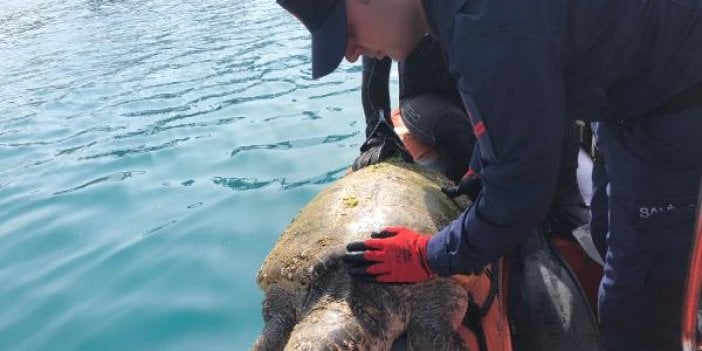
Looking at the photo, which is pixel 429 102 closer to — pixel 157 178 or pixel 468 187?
pixel 468 187

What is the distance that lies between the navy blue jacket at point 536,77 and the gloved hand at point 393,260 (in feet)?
0.23

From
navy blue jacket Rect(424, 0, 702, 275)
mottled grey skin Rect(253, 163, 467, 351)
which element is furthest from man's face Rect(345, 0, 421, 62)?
mottled grey skin Rect(253, 163, 467, 351)

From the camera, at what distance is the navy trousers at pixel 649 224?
177 centimetres

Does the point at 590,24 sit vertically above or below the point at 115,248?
above

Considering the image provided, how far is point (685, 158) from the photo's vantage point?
1764mm

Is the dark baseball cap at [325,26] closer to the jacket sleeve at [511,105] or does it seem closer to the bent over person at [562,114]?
the bent over person at [562,114]

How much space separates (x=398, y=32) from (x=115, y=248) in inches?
133

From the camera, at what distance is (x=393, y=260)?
6.19 ft

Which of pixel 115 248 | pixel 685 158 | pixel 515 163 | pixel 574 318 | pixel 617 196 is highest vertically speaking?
pixel 515 163

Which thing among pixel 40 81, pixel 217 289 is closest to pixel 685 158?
pixel 217 289

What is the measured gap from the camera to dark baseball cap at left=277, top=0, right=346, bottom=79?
1675 mm

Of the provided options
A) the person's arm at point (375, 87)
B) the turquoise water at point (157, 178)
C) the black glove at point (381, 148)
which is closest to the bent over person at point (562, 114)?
the black glove at point (381, 148)

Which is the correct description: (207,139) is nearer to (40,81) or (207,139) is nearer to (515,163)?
(40,81)

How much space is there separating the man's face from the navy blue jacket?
0.12m
